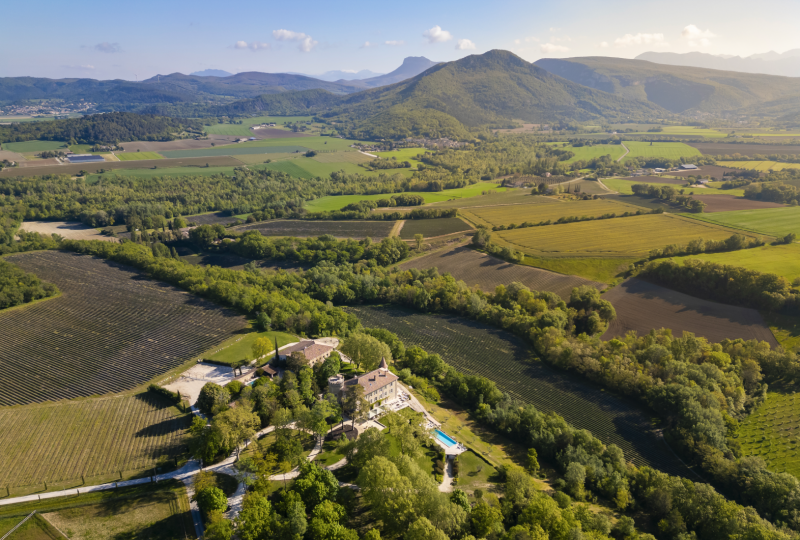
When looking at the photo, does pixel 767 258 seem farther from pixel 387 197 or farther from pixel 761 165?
pixel 761 165

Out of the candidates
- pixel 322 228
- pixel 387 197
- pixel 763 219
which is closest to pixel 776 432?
pixel 763 219

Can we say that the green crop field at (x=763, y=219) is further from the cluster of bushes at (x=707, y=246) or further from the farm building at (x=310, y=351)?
the farm building at (x=310, y=351)

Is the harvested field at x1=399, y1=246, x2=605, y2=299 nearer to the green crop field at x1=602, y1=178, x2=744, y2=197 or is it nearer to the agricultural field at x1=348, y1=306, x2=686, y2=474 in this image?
the agricultural field at x1=348, y1=306, x2=686, y2=474

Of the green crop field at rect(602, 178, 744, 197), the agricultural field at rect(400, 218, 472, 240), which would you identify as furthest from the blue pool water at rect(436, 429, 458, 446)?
the green crop field at rect(602, 178, 744, 197)

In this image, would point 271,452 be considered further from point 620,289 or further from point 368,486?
point 620,289

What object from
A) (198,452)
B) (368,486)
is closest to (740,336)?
(368,486)
